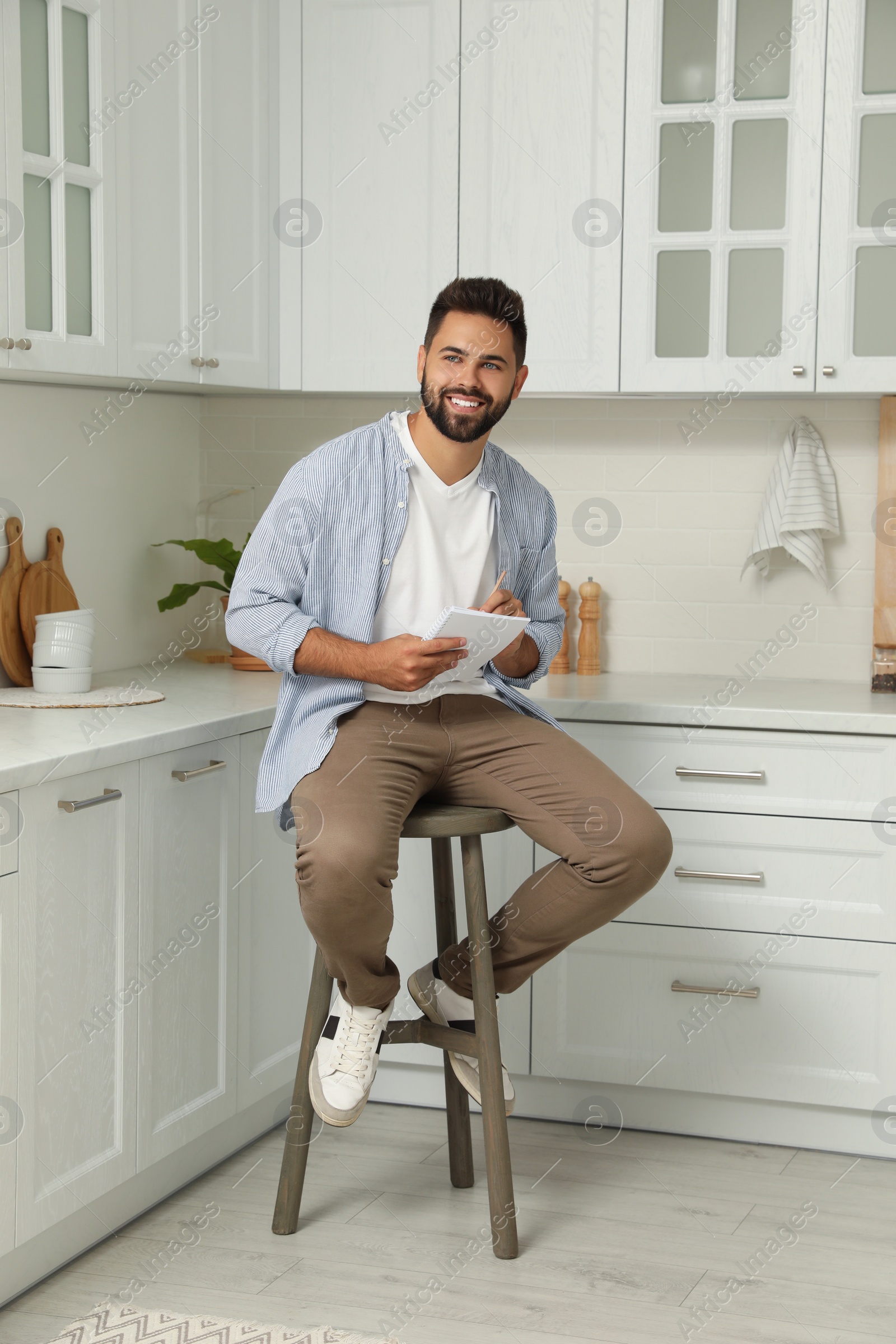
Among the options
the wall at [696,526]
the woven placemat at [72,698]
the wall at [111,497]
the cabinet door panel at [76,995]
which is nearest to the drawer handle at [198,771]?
the cabinet door panel at [76,995]

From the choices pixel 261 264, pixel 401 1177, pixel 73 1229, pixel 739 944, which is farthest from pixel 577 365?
pixel 73 1229

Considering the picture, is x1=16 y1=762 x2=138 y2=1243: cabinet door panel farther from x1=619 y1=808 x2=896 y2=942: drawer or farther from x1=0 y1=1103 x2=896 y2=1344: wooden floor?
x1=619 y1=808 x2=896 y2=942: drawer

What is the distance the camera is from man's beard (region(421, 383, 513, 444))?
7.45 feet

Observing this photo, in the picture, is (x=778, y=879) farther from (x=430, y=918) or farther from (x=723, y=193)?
(x=723, y=193)

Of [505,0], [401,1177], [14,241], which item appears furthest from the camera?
[505,0]

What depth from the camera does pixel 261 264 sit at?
3199 mm

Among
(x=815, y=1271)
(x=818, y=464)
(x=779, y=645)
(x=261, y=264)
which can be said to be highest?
(x=261, y=264)

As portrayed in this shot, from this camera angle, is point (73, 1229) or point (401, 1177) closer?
point (73, 1229)

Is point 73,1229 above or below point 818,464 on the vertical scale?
below

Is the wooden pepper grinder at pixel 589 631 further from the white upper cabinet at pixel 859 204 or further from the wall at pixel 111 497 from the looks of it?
the wall at pixel 111 497

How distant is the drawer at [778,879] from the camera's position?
8.97 feet

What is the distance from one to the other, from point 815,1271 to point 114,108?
242 cm

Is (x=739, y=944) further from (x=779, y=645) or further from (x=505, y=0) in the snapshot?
(x=505, y=0)

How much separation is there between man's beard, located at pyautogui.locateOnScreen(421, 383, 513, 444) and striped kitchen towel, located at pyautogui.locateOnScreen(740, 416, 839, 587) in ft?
3.71
